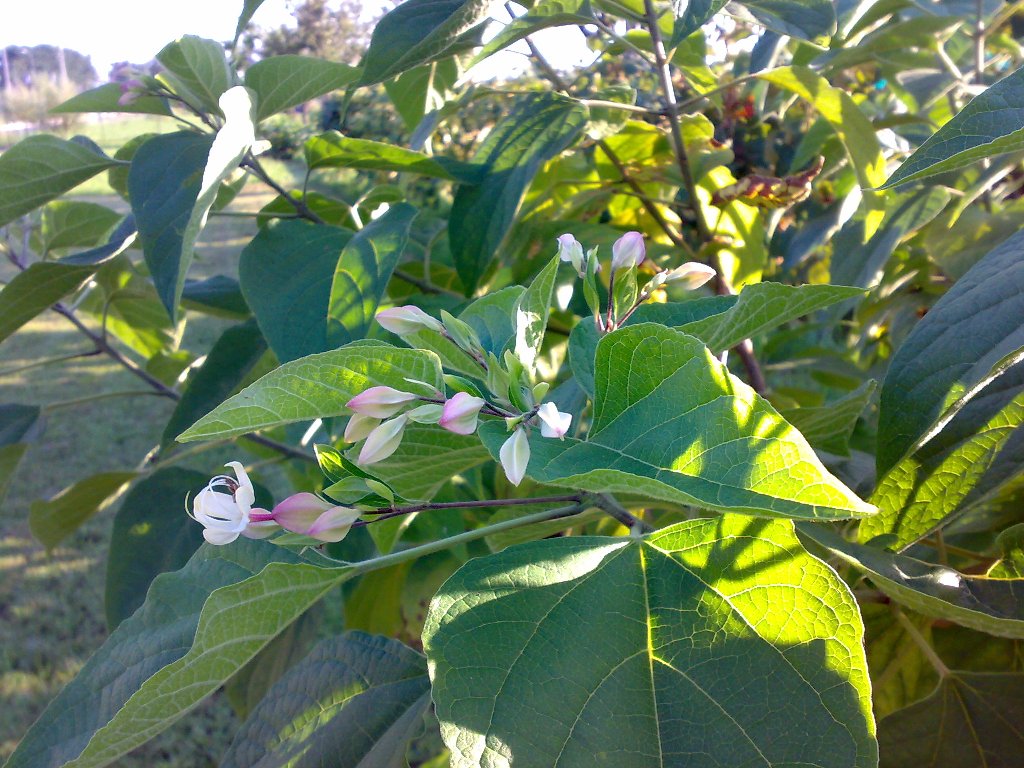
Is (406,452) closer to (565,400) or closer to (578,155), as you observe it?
(565,400)

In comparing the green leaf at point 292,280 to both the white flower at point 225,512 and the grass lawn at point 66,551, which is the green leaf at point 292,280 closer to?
the white flower at point 225,512

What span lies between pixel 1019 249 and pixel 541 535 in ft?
1.68

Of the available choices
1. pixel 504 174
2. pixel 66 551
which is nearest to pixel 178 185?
pixel 504 174

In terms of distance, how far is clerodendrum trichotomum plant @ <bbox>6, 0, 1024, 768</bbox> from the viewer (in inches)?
19.5

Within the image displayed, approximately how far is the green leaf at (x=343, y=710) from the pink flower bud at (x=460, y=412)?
317 millimetres

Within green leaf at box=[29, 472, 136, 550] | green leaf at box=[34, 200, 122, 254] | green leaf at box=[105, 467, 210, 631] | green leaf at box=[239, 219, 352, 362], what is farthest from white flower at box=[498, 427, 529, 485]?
green leaf at box=[34, 200, 122, 254]

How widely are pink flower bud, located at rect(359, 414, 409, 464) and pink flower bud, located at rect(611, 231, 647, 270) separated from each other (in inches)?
11.3

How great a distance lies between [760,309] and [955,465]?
256 millimetres

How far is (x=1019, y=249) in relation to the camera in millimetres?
716

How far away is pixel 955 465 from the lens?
69 cm

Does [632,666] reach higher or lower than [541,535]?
A: higher

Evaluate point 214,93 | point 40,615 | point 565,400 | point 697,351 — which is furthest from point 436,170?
point 40,615

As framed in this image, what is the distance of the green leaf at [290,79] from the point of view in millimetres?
1132

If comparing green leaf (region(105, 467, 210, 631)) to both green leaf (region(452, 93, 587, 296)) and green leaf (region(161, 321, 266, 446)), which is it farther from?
green leaf (region(452, 93, 587, 296))
